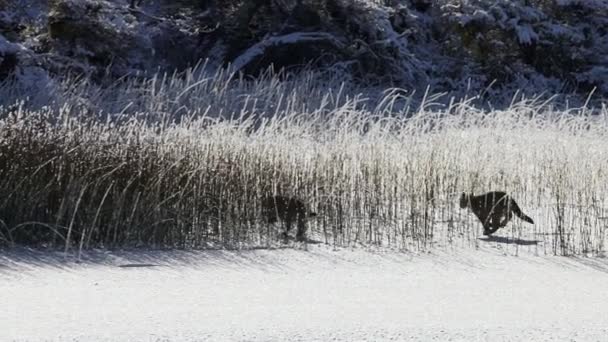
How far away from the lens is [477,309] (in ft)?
14.1

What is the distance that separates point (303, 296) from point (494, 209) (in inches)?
90.5

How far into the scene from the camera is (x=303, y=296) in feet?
14.9

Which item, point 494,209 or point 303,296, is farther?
point 494,209

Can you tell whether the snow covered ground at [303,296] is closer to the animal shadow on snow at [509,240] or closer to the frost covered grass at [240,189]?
the animal shadow on snow at [509,240]

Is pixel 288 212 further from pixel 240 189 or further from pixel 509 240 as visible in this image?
pixel 509 240

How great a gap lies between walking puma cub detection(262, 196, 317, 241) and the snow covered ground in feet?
0.82

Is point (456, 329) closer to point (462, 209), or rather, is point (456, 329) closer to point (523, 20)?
point (462, 209)

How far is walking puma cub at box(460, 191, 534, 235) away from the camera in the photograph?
645 centimetres

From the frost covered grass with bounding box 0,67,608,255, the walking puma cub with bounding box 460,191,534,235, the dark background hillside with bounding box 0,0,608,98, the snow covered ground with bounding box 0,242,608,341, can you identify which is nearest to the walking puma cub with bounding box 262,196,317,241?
the frost covered grass with bounding box 0,67,608,255

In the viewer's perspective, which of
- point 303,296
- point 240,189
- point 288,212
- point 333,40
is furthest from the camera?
point 333,40

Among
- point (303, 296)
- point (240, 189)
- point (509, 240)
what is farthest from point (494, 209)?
point (303, 296)

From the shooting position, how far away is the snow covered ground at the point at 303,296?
3863 millimetres

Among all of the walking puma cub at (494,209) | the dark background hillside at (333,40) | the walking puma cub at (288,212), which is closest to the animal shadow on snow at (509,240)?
the walking puma cub at (494,209)

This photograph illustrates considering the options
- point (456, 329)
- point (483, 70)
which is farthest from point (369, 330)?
point (483, 70)
